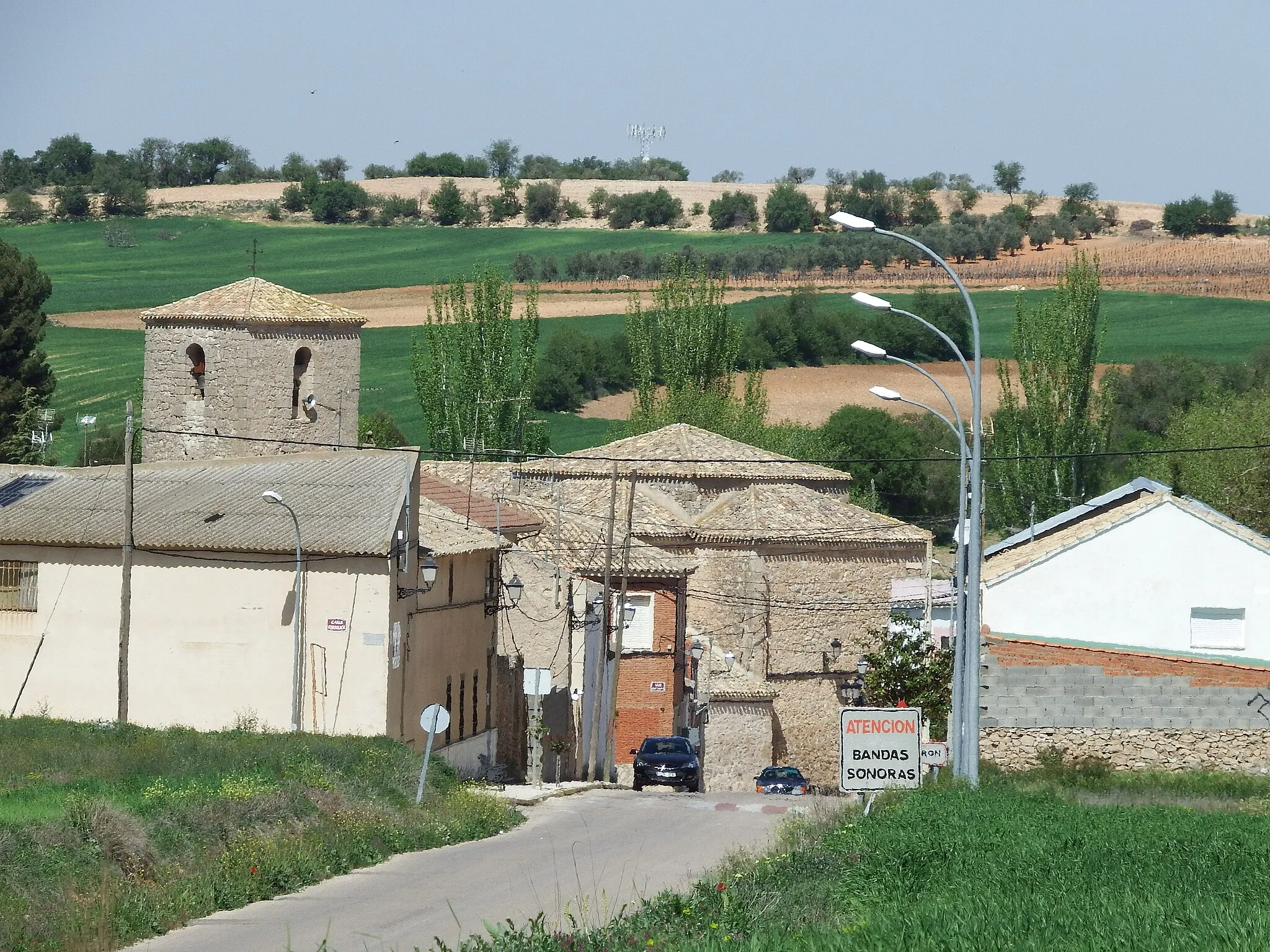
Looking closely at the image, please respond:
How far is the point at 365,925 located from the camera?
16.4 metres

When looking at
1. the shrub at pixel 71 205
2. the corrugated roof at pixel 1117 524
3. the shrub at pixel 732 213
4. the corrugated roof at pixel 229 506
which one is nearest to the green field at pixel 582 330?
the shrub at pixel 732 213

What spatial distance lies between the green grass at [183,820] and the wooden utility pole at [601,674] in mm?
10795

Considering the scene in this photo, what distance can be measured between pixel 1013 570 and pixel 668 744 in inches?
348

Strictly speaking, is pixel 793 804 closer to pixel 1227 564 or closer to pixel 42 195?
pixel 1227 564

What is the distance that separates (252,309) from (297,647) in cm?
1592

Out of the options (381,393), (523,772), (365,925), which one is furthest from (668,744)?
(381,393)

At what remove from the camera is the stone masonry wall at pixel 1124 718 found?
33531mm

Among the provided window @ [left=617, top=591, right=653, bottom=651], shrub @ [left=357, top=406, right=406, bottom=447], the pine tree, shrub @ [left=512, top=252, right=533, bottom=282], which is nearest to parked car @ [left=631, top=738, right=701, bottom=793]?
window @ [left=617, top=591, right=653, bottom=651]

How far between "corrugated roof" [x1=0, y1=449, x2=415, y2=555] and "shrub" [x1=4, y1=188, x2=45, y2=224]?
106m

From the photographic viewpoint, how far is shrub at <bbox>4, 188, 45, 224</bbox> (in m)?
137

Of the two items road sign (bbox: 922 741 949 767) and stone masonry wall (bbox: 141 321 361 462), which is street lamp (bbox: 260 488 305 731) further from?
stone masonry wall (bbox: 141 321 361 462)

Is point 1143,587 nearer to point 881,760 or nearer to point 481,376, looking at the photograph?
point 881,760

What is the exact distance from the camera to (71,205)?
139125mm

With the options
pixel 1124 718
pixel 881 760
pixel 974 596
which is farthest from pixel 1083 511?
pixel 881 760
